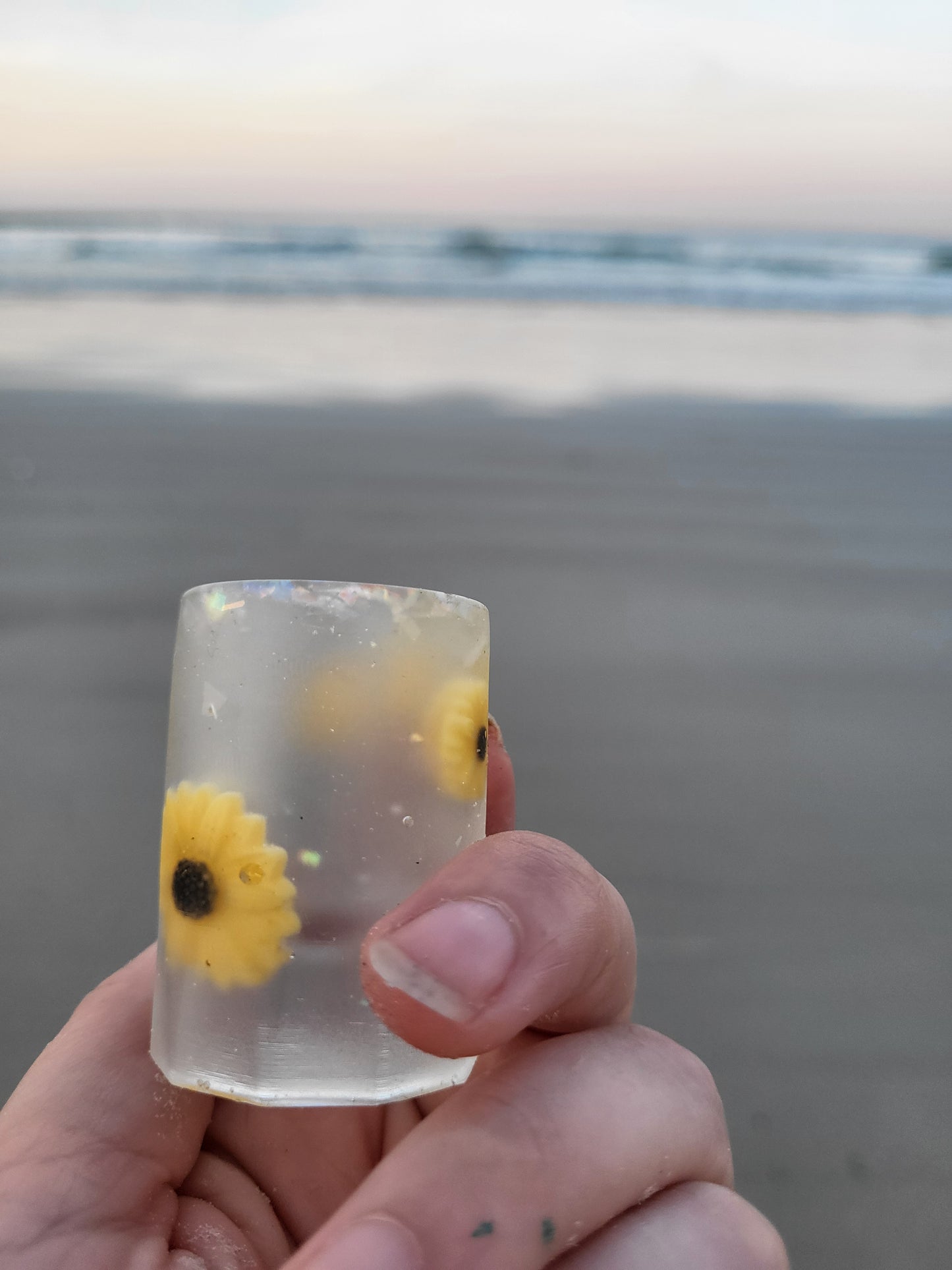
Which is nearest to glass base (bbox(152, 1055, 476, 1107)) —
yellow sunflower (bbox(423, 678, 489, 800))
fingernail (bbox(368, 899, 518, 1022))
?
fingernail (bbox(368, 899, 518, 1022))

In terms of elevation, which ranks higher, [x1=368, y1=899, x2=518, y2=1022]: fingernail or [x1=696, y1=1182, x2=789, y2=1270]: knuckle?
[x1=368, y1=899, x2=518, y2=1022]: fingernail

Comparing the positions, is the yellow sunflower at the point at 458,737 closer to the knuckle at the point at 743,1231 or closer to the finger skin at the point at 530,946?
the finger skin at the point at 530,946

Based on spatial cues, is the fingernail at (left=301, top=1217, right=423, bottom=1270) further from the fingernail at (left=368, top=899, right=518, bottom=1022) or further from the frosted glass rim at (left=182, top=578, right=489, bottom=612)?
the frosted glass rim at (left=182, top=578, right=489, bottom=612)

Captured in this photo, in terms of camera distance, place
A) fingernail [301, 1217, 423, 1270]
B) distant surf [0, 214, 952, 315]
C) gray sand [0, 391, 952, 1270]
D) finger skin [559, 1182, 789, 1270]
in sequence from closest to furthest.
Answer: fingernail [301, 1217, 423, 1270], finger skin [559, 1182, 789, 1270], gray sand [0, 391, 952, 1270], distant surf [0, 214, 952, 315]

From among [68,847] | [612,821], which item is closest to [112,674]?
[68,847]

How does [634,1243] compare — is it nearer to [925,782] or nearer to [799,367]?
[925,782]

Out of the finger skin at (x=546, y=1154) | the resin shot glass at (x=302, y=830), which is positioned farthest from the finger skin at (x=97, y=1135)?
the finger skin at (x=546, y=1154)

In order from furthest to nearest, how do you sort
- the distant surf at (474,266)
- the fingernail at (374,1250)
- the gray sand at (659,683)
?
the distant surf at (474,266), the gray sand at (659,683), the fingernail at (374,1250)

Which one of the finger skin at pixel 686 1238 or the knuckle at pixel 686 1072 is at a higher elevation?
the knuckle at pixel 686 1072
